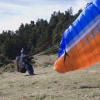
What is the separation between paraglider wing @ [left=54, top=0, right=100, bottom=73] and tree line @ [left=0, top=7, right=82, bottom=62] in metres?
49.0

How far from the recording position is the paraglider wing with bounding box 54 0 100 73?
31.7ft

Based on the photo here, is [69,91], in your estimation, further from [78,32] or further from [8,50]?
[8,50]

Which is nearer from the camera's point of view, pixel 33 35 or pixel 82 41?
pixel 82 41

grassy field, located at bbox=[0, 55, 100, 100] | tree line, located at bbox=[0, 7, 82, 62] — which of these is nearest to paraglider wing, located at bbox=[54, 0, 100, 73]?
grassy field, located at bbox=[0, 55, 100, 100]

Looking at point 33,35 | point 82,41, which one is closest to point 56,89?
point 82,41

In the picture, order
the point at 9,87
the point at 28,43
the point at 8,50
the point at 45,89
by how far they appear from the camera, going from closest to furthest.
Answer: the point at 45,89 < the point at 9,87 < the point at 8,50 < the point at 28,43

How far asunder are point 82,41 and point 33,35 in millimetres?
64854

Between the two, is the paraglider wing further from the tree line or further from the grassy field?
the tree line

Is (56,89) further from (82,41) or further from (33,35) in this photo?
(33,35)

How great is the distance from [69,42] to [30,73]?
6268mm

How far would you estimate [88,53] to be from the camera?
10109 mm

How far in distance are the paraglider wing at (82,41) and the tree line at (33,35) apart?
49.0 meters

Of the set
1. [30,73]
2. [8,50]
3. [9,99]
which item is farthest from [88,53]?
[8,50]

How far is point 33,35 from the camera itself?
74.6 meters
